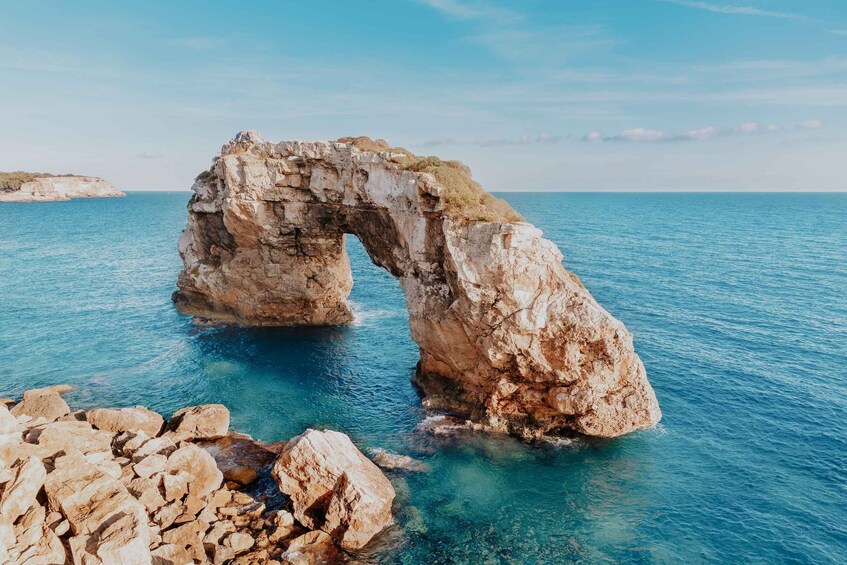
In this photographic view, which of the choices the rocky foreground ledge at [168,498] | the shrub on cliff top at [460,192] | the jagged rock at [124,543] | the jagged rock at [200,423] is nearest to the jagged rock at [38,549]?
the rocky foreground ledge at [168,498]

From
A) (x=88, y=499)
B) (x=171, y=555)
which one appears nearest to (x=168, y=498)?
(x=88, y=499)

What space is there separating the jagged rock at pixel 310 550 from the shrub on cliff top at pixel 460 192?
61.9 ft

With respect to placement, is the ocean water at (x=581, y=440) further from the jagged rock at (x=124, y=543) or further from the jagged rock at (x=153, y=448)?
the jagged rock at (x=124, y=543)

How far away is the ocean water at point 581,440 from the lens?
72.8 ft

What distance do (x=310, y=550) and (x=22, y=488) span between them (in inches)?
442

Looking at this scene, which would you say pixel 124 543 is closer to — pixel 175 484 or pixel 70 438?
pixel 175 484

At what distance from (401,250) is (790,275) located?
2147 inches

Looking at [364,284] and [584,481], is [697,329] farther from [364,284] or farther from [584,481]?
[364,284]

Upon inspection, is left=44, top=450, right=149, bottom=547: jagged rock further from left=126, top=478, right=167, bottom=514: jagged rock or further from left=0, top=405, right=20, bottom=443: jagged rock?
left=0, top=405, right=20, bottom=443: jagged rock

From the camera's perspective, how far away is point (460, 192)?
31.3m

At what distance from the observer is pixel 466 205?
101ft

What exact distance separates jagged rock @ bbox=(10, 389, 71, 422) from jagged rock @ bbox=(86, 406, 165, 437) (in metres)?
2.18

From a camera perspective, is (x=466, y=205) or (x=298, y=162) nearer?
(x=466, y=205)

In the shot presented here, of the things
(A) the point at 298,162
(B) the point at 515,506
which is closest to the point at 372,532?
(B) the point at 515,506
